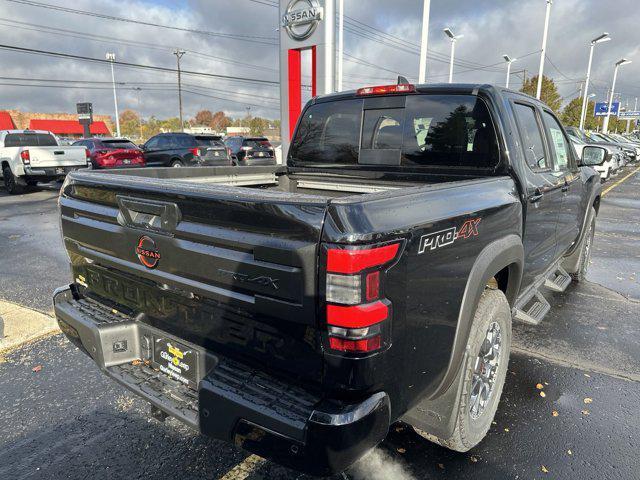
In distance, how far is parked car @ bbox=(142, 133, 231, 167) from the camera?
17.0 metres

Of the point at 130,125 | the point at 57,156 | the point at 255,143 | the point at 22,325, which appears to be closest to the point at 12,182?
the point at 57,156

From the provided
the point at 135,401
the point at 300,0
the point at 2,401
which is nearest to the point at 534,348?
the point at 135,401

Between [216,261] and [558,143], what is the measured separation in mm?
3579

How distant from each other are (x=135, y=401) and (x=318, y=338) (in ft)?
6.88

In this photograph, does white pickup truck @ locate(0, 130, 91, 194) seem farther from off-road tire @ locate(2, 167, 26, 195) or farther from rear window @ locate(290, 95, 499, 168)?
rear window @ locate(290, 95, 499, 168)

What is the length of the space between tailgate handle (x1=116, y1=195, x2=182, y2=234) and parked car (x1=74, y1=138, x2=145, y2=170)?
1591cm

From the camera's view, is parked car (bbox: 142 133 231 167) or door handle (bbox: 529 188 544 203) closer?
door handle (bbox: 529 188 544 203)

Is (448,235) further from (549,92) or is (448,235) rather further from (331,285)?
(549,92)

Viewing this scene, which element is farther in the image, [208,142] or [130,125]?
[130,125]

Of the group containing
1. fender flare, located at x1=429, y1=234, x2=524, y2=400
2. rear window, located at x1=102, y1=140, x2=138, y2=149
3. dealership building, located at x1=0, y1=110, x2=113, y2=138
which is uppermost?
dealership building, located at x1=0, y1=110, x2=113, y2=138

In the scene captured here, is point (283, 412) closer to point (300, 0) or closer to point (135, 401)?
point (135, 401)

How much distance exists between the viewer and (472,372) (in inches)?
94.7

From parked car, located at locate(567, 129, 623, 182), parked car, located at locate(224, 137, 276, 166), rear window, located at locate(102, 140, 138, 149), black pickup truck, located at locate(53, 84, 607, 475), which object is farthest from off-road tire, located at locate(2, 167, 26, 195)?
parked car, located at locate(567, 129, 623, 182)

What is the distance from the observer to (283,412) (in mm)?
1767
